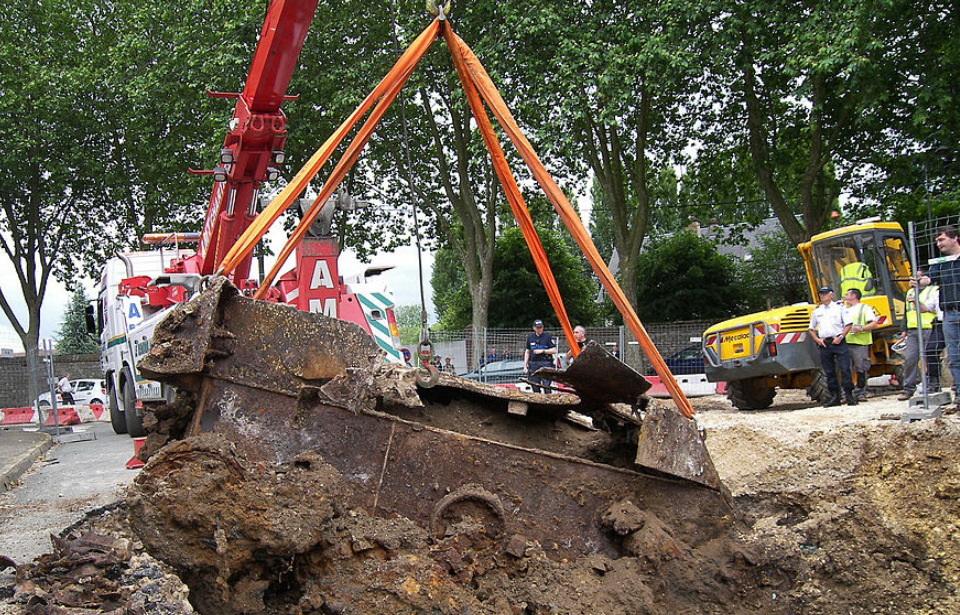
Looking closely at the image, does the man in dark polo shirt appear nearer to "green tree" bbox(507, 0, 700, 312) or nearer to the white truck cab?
the white truck cab

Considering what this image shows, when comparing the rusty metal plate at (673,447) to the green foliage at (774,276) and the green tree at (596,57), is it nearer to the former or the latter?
the green tree at (596,57)

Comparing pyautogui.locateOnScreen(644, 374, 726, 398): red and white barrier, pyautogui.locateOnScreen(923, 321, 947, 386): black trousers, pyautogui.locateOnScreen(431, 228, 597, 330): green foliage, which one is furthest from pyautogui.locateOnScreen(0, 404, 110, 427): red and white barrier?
pyautogui.locateOnScreen(923, 321, 947, 386): black trousers

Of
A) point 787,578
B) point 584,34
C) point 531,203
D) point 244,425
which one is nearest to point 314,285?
point 244,425

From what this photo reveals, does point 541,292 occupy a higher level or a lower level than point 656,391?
higher

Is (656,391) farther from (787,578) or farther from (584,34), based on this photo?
(787,578)

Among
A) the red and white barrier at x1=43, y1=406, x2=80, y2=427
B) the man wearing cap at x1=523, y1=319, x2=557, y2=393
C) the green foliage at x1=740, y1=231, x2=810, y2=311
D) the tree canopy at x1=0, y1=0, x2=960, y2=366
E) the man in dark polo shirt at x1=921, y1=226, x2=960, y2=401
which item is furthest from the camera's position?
the green foliage at x1=740, y1=231, x2=810, y2=311

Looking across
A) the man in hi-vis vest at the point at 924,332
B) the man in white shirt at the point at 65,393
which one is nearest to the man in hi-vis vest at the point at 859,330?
the man in hi-vis vest at the point at 924,332

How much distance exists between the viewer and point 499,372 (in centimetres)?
1552

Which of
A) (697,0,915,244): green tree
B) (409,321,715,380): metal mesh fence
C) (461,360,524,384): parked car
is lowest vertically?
(461,360,524,384): parked car

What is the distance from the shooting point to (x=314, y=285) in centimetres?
750

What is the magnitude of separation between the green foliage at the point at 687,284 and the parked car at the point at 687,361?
8.84 metres

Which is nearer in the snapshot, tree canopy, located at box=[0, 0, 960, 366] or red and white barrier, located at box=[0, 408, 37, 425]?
tree canopy, located at box=[0, 0, 960, 366]

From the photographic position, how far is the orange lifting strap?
435 cm

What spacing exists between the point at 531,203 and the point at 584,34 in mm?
7422
